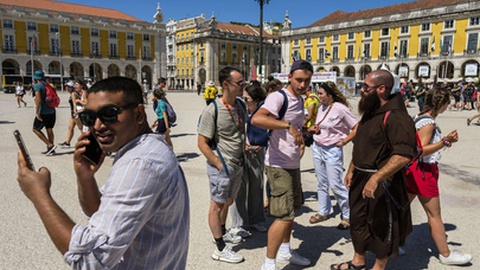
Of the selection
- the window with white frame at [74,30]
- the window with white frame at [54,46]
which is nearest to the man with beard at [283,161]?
the window with white frame at [54,46]

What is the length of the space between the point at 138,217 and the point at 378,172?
2.14 meters

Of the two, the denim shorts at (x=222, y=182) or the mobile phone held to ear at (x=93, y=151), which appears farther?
the denim shorts at (x=222, y=182)

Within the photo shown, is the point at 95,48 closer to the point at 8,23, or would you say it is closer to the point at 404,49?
the point at 8,23

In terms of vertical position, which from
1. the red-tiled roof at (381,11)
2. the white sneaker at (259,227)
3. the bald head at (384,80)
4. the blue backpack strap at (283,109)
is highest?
the red-tiled roof at (381,11)

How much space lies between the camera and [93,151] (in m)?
1.64

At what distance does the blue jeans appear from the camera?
14.9 ft

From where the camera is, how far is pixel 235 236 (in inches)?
162

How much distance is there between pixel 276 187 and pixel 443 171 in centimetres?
576

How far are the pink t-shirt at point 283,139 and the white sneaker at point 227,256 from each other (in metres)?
1.05

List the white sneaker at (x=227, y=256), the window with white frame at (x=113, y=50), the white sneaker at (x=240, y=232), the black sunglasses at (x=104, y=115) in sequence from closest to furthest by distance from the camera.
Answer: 1. the black sunglasses at (x=104, y=115)
2. the white sneaker at (x=227, y=256)
3. the white sneaker at (x=240, y=232)
4. the window with white frame at (x=113, y=50)

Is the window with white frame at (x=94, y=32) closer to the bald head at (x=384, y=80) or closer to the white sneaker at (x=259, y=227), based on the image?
the white sneaker at (x=259, y=227)

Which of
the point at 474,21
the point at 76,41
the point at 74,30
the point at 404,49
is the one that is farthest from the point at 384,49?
the point at 74,30

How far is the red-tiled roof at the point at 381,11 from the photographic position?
190 feet

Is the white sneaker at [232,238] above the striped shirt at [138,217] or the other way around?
the other way around
